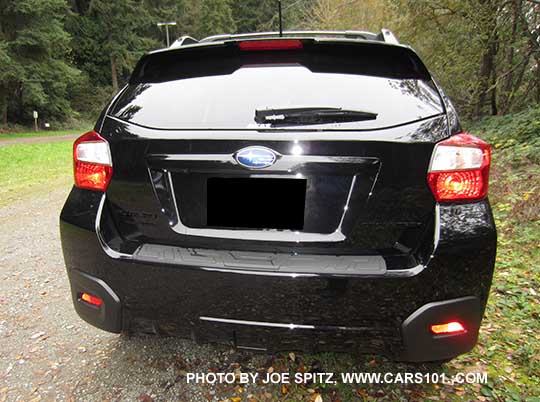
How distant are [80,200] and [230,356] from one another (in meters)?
1.24

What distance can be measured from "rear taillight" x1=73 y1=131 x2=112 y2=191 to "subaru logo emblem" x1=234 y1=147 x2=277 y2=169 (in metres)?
0.61

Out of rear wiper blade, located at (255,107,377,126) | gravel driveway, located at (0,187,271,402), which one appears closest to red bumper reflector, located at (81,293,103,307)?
gravel driveway, located at (0,187,271,402)

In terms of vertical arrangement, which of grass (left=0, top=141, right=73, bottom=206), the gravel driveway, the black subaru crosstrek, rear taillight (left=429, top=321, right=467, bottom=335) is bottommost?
grass (left=0, top=141, right=73, bottom=206)

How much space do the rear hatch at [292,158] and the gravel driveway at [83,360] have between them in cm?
91

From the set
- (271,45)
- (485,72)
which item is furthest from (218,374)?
(485,72)

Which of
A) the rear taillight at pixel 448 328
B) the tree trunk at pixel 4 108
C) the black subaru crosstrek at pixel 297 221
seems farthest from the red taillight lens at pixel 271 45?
the tree trunk at pixel 4 108

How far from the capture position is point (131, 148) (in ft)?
5.26

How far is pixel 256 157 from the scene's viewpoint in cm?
147

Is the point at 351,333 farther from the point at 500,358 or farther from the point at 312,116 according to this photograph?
the point at 500,358

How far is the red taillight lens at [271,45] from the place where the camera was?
177cm

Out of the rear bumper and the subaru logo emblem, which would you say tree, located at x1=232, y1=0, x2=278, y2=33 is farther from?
the rear bumper

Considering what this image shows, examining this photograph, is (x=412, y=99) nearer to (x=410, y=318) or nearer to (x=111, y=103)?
(x=410, y=318)

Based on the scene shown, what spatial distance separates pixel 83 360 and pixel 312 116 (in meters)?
1.96

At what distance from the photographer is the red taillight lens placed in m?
1.77
